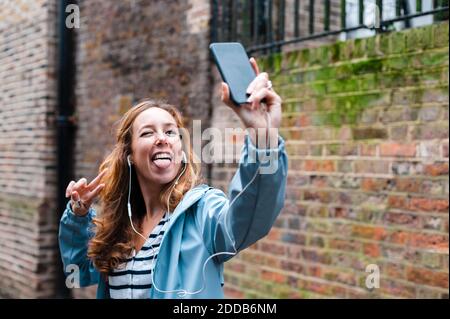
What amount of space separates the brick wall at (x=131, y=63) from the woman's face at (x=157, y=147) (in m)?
2.79

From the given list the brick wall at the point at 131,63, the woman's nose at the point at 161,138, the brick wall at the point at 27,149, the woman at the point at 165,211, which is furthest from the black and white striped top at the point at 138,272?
the brick wall at the point at 27,149

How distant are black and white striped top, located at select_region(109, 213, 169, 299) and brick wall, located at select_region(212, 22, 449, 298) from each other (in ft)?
6.24

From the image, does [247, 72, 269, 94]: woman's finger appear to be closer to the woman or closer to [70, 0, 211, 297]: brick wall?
the woman

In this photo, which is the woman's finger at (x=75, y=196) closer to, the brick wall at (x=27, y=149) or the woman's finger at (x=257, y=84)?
the woman's finger at (x=257, y=84)

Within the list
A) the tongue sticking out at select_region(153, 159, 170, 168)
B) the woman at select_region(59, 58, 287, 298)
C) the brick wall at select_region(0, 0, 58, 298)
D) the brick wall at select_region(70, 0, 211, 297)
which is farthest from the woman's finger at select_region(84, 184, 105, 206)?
the brick wall at select_region(0, 0, 58, 298)

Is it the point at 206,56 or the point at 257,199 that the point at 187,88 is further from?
the point at 257,199

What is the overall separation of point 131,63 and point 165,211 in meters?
3.88

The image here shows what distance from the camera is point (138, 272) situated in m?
1.99

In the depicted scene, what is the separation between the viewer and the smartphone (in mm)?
1551

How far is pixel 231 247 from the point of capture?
1705mm

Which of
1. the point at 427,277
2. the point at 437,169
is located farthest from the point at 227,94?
the point at 427,277

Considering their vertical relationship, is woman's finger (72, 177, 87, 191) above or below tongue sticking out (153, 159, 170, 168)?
below

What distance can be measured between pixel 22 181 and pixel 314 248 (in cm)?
409

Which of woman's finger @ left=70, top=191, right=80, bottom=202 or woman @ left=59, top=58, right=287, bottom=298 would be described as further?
woman's finger @ left=70, top=191, right=80, bottom=202
